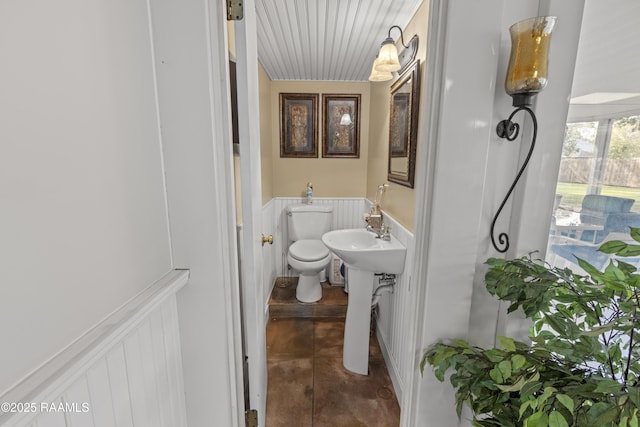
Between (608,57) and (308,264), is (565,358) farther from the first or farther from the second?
(308,264)

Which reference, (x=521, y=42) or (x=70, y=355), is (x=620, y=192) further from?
(x=70, y=355)

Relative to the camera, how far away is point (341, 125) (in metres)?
2.93

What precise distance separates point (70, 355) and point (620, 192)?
1322 mm

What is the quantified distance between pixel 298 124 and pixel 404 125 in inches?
57.6

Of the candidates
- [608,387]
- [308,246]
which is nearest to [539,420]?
[608,387]

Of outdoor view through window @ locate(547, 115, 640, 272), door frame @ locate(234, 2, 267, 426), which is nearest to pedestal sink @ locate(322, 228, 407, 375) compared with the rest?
door frame @ locate(234, 2, 267, 426)

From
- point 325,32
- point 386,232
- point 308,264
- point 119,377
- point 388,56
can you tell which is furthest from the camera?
point 308,264

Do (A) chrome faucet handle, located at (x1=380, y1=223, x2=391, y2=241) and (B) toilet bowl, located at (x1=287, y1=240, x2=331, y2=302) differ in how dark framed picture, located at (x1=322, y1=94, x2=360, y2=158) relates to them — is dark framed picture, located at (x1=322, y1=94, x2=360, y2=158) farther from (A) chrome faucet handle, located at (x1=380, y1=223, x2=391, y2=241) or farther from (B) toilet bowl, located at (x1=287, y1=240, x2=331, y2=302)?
(A) chrome faucet handle, located at (x1=380, y1=223, x2=391, y2=241)

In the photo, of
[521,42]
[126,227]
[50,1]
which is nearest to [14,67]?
[50,1]

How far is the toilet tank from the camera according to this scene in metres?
2.88

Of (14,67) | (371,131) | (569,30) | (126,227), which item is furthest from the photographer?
(371,131)

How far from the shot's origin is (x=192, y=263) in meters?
0.84

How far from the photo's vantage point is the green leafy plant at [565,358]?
1.63 ft

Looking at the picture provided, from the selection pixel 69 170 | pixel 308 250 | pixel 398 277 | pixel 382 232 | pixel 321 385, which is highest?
pixel 69 170
